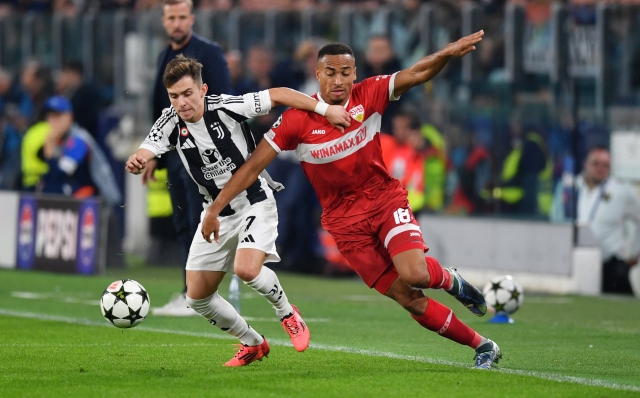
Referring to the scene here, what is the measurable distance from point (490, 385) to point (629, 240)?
7236mm

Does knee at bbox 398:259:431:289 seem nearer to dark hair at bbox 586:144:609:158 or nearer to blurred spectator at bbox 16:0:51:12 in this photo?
dark hair at bbox 586:144:609:158

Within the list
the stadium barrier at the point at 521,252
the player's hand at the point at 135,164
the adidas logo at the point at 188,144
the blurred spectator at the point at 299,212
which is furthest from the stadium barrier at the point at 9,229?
the player's hand at the point at 135,164

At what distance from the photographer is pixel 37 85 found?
64.6 feet

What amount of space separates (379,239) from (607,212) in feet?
21.8

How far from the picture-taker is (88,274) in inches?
578

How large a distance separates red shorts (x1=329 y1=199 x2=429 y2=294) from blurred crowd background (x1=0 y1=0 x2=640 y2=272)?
6620mm

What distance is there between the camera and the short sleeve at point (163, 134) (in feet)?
25.3

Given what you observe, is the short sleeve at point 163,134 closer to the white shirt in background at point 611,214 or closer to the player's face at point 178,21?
the player's face at point 178,21

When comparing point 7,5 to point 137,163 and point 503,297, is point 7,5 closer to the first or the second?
point 503,297

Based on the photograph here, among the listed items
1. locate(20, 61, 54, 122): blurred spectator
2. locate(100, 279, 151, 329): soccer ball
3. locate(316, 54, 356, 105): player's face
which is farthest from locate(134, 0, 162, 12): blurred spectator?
locate(316, 54, 356, 105): player's face

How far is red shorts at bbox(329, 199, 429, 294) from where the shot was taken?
7.48 m

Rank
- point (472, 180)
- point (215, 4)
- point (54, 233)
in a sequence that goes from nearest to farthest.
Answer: point (472, 180) → point (54, 233) → point (215, 4)

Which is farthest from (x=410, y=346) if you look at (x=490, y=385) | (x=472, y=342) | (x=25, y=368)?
(x=25, y=368)

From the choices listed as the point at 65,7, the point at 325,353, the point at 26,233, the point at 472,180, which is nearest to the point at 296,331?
the point at 325,353
